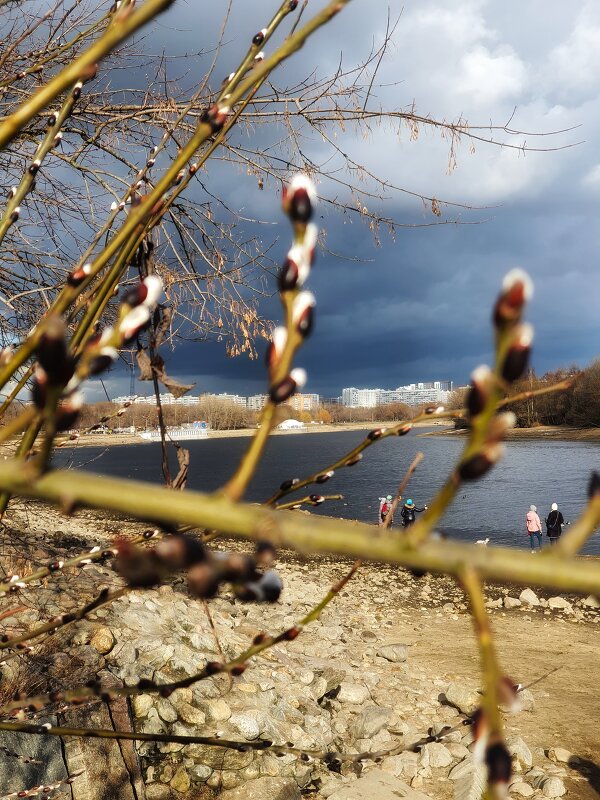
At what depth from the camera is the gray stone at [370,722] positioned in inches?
301

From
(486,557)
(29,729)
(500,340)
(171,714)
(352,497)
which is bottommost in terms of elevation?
(352,497)

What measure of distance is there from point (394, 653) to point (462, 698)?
2124 millimetres

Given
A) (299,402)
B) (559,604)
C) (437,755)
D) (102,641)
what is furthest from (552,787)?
(559,604)

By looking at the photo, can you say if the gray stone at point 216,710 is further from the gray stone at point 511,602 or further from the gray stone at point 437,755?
the gray stone at point 511,602

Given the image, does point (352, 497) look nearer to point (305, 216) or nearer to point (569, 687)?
point (569, 687)

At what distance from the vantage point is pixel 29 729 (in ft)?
5.09

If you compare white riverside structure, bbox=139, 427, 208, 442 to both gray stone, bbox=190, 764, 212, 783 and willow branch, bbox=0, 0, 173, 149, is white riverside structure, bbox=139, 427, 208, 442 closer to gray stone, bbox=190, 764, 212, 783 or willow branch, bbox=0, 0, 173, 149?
willow branch, bbox=0, 0, 173, 149

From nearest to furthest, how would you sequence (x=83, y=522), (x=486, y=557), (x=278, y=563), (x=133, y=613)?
(x=486, y=557)
(x=133, y=613)
(x=278, y=563)
(x=83, y=522)

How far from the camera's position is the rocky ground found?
579 centimetres

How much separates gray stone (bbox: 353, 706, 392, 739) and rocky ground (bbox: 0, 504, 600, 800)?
16 millimetres

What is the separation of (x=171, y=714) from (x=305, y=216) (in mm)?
6894

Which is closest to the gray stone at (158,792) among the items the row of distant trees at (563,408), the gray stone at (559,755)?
the gray stone at (559,755)

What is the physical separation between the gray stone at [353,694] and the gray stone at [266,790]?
9.14 ft

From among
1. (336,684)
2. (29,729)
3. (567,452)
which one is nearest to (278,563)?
(336,684)
